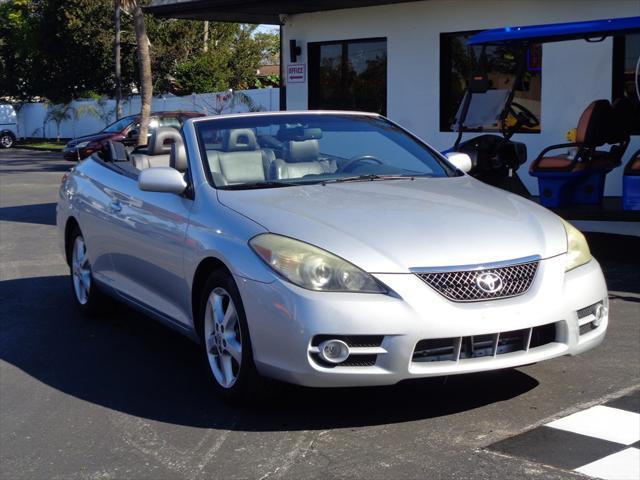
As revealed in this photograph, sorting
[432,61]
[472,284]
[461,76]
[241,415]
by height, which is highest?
[432,61]

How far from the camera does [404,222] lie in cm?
519

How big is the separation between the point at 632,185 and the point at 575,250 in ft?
13.9

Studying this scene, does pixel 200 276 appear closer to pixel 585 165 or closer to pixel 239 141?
pixel 239 141

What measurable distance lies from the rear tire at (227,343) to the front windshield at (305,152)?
2.50 feet

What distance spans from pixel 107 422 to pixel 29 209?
40.3ft

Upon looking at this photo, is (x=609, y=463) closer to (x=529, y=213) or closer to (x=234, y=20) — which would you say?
(x=529, y=213)

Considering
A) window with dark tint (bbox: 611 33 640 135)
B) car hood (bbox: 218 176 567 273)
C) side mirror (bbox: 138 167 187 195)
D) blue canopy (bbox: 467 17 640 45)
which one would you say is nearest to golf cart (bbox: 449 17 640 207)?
blue canopy (bbox: 467 17 640 45)

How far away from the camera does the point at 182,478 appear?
4539 millimetres

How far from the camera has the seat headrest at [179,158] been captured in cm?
630

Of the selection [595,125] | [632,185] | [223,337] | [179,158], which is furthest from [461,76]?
[223,337]

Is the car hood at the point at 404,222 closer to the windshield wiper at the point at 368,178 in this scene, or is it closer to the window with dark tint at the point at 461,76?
the windshield wiper at the point at 368,178

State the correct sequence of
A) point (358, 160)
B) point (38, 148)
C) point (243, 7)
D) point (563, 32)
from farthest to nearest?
1. point (38, 148)
2. point (243, 7)
3. point (563, 32)
4. point (358, 160)

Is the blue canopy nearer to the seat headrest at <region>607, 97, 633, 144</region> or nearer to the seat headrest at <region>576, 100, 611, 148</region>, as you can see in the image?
the seat headrest at <region>576, 100, 611, 148</region>

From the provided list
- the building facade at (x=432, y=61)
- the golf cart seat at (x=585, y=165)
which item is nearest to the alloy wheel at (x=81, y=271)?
the golf cart seat at (x=585, y=165)
